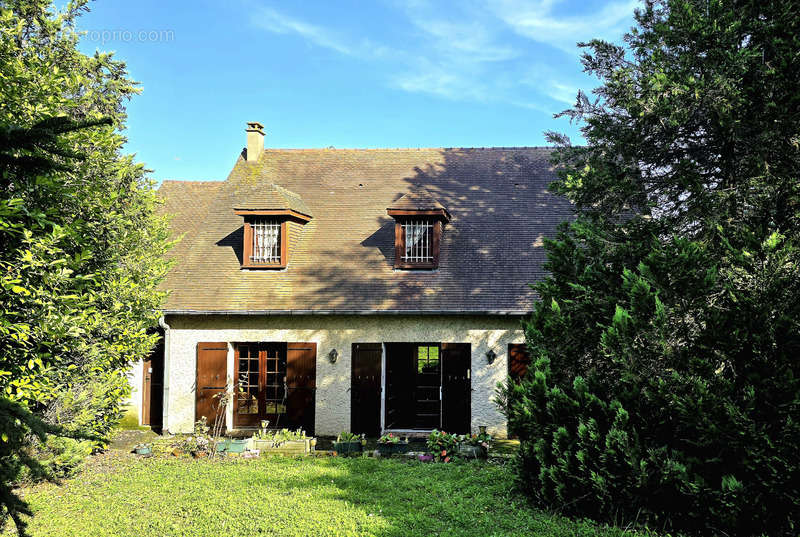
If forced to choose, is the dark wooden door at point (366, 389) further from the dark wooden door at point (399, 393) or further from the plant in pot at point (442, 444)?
the plant in pot at point (442, 444)

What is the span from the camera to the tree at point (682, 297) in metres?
6.00

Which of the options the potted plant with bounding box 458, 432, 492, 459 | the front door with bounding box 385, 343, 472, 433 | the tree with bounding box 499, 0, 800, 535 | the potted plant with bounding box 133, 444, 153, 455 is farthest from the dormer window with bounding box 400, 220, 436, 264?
the potted plant with bounding box 133, 444, 153, 455

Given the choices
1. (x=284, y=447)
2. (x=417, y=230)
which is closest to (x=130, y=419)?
(x=284, y=447)

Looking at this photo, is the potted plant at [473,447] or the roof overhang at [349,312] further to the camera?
the roof overhang at [349,312]

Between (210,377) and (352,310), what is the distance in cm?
361

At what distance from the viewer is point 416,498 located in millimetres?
7695

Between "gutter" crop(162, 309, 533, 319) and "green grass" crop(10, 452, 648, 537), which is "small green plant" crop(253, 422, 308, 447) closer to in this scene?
"green grass" crop(10, 452, 648, 537)

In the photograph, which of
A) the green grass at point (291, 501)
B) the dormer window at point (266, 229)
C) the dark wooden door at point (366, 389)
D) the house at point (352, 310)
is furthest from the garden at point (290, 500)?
the dormer window at point (266, 229)

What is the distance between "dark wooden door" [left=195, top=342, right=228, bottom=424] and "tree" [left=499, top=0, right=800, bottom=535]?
7016 millimetres

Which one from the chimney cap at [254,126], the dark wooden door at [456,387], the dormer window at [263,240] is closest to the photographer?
the dark wooden door at [456,387]

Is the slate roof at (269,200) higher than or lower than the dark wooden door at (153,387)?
higher

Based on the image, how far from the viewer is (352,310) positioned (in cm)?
1190

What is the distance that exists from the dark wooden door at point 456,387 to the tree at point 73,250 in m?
6.21

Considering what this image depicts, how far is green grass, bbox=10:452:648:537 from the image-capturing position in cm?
654
